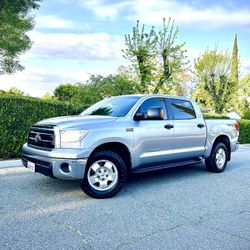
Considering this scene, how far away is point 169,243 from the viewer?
3525 millimetres

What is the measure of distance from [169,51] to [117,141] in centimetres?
1896

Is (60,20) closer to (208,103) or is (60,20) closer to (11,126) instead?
(11,126)

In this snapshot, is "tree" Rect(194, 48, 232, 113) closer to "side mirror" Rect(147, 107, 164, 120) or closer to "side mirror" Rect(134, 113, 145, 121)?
"side mirror" Rect(147, 107, 164, 120)

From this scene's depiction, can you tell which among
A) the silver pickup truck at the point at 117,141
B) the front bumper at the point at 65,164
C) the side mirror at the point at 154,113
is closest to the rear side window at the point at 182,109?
the silver pickup truck at the point at 117,141

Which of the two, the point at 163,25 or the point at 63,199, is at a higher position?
the point at 163,25

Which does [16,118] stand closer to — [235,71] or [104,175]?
[104,175]

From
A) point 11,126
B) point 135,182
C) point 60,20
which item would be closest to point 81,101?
point 60,20

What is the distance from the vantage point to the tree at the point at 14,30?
19.3m

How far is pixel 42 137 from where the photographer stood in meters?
5.32

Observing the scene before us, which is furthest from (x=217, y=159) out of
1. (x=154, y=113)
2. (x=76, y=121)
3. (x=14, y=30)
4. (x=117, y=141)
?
(x=14, y=30)

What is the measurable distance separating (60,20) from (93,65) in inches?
347

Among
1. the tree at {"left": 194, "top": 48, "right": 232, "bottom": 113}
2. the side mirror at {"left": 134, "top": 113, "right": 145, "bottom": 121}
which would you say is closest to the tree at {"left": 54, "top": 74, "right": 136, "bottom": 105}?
the side mirror at {"left": 134, "top": 113, "right": 145, "bottom": 121}

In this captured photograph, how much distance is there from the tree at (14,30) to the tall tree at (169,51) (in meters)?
9.35

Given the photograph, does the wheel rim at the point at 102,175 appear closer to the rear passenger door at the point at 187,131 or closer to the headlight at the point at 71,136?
the headlight at the point at 71,136
